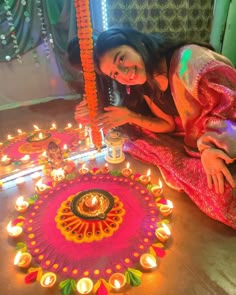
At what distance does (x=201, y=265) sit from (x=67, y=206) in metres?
0.58

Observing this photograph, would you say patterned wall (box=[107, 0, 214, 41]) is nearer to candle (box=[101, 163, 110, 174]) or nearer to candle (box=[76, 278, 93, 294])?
candle (box=[101, 163, 110, 174])

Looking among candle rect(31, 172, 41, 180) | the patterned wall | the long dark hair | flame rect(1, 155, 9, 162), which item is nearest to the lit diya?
candle rect(31, 172, 41, 180)

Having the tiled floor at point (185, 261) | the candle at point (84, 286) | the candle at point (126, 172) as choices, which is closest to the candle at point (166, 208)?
the tiled floor at point (185, 261)

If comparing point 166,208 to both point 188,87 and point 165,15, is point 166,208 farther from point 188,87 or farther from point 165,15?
point 165,15

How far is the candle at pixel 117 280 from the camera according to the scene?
2.56 feet

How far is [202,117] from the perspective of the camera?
41.0 inches

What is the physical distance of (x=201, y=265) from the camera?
0.86 m

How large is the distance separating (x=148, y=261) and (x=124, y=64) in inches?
30.0

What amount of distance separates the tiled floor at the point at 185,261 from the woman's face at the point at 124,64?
0.56 metres

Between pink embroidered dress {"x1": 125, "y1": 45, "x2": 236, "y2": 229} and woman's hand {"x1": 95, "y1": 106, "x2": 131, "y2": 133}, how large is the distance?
0.31 meters

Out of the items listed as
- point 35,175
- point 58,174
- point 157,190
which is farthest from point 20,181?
point 157,190

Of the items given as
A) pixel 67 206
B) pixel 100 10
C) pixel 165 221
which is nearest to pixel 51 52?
pixel 100 10

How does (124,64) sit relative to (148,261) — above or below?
above

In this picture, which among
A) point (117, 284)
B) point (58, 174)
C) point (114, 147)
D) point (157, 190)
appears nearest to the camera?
point (117, 284)
